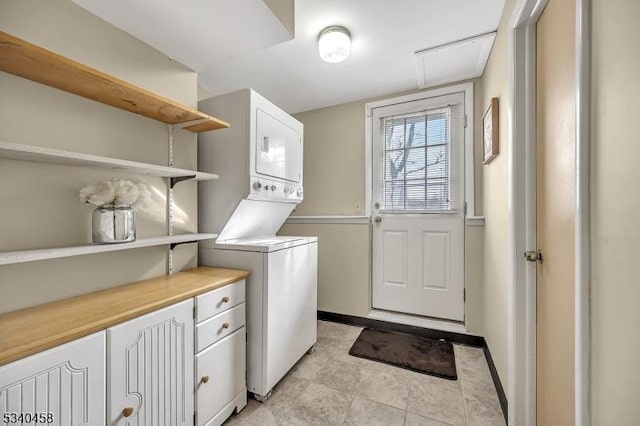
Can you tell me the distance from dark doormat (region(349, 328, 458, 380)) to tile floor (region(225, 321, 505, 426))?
7cm

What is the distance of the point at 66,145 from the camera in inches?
46.3

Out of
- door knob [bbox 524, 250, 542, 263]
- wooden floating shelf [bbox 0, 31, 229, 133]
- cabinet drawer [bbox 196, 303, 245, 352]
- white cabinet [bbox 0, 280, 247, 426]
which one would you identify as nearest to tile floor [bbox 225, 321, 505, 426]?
white cabinet [bbox 0, 280, 247, 426]

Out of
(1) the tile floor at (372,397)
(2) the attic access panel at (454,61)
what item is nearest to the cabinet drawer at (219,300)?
(1) the tile floor at (372,397)

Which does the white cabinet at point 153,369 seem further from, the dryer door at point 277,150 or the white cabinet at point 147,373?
the dryer door at point 277,150

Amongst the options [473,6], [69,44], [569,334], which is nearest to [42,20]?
[69,44]

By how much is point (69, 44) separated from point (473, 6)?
2154 millimetres

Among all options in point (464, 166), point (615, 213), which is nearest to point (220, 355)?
point (615, 213)

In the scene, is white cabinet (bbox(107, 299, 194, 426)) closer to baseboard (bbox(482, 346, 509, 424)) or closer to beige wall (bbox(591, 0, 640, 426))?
beige wall (bbox(591, 0, 640, 426))

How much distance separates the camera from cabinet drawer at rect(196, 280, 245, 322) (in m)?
1.29

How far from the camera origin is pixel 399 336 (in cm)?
244

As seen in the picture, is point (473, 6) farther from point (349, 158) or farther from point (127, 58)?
point (127, 58)

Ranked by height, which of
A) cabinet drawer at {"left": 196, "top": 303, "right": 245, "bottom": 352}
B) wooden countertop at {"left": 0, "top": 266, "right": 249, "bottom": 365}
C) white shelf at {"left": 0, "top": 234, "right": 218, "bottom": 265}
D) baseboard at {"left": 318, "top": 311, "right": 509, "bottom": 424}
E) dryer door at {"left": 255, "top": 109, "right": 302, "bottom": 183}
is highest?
dryer door at {"left": 255, "top": 109, "right": 302, "bottom": 183}

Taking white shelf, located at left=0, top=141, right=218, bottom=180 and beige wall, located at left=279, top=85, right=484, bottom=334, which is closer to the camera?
white shelf, located at left=0, top=141, right=218, bottom=180

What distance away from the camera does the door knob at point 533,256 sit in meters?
1.22
